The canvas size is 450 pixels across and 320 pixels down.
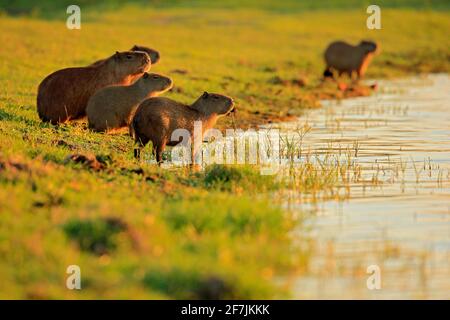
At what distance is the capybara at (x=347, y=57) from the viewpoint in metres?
24.7

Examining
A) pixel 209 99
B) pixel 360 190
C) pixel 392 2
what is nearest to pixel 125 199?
pixel 360 190

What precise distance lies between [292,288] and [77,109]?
7441mm

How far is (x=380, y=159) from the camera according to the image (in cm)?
1210

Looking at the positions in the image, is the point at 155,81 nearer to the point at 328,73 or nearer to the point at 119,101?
the point at 119,101

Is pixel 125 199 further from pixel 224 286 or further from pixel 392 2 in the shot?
pixel 392 2

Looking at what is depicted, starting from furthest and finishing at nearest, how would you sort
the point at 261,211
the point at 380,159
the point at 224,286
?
the point at 380,159, the point at 261,211, the point at 224,286

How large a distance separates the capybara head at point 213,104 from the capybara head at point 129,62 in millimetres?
1891

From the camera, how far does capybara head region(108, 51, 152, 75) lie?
1370cm

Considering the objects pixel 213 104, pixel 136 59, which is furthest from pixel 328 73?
pixel 213 104

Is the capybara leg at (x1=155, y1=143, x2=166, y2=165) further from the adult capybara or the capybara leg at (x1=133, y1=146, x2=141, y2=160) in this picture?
the adult capybara

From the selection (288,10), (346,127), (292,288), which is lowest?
(292,288)

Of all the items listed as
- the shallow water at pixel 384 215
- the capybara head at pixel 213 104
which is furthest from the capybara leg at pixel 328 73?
the capybara head at pixel 213 104

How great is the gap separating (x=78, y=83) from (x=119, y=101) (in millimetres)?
1073

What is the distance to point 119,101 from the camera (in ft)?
41.1
